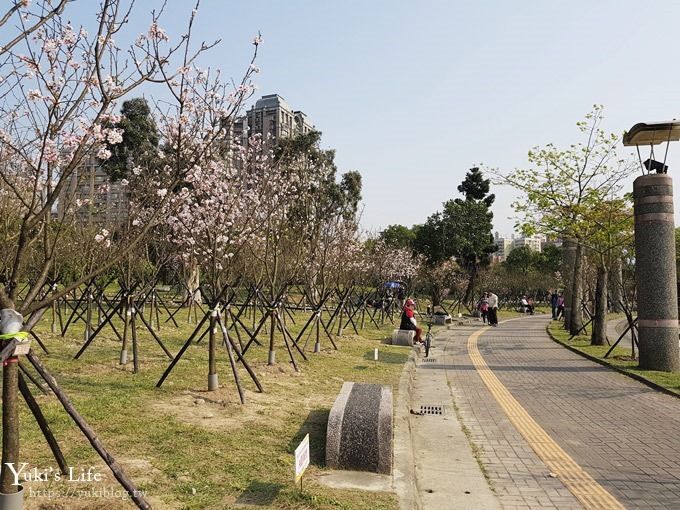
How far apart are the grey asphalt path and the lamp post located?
4.17ft

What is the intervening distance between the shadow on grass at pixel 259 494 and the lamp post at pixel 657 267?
37.1 ft

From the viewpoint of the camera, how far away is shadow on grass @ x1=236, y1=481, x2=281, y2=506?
4.56 m

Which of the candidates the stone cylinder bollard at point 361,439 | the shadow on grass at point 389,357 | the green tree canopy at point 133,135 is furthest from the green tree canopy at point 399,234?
the stone cylinder bollard at point 361,439

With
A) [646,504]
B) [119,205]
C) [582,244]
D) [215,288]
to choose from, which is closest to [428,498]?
[646,504]

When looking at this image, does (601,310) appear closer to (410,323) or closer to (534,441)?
(410,323)

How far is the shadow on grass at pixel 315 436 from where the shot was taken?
5.81 m

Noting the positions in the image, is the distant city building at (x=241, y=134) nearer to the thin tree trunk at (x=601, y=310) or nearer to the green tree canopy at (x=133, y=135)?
the green tree canopy at (x=133, y=135)

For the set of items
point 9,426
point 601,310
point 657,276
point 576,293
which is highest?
point 657,276

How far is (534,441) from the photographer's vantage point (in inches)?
285

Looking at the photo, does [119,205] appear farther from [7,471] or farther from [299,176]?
[7,471]

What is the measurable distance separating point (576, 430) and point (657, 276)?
7.03m

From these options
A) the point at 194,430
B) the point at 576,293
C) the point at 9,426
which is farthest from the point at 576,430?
the point at 576,293

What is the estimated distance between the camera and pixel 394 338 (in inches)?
687

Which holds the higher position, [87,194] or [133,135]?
[133,135]
